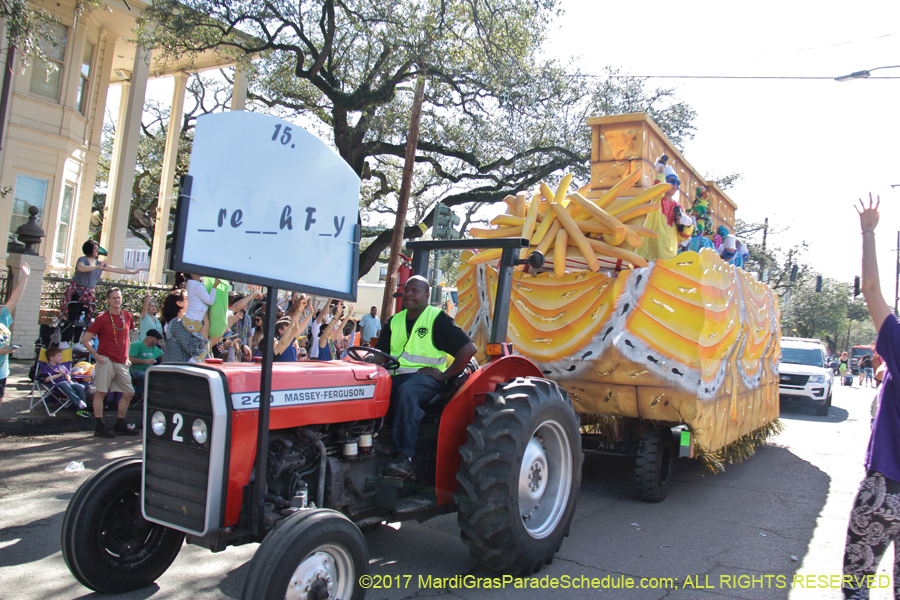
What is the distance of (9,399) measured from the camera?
8102mm

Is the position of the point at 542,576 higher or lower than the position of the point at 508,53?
lower

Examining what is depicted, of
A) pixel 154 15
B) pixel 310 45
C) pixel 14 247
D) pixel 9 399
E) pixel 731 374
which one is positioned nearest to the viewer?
pixel 731 374

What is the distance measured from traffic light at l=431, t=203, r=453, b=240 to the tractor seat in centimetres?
677

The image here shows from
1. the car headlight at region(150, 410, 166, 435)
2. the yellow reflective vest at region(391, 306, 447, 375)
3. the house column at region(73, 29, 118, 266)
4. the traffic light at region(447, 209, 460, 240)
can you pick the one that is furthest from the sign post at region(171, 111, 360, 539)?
the house column at region(73, 29, 118, 266)

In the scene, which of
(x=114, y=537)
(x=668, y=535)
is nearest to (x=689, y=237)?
(x=668, y=535)

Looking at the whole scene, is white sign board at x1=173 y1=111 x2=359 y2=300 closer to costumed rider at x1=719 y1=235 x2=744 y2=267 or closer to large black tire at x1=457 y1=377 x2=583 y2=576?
large black tire at x1=457 y1=377 x2=583 y2=576

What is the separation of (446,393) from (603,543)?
1.71m

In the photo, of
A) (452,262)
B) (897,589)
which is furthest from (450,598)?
(452,262)

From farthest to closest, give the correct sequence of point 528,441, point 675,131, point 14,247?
point 675,131 < point 14,247 < point 528,441

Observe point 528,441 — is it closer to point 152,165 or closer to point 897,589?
point 897,589

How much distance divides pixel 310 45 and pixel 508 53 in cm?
495

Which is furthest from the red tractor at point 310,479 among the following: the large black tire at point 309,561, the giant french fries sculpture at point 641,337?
the giant french fries sculpture at point 641,337

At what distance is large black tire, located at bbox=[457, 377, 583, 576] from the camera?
372 cm

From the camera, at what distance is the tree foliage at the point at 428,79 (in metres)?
14.0
